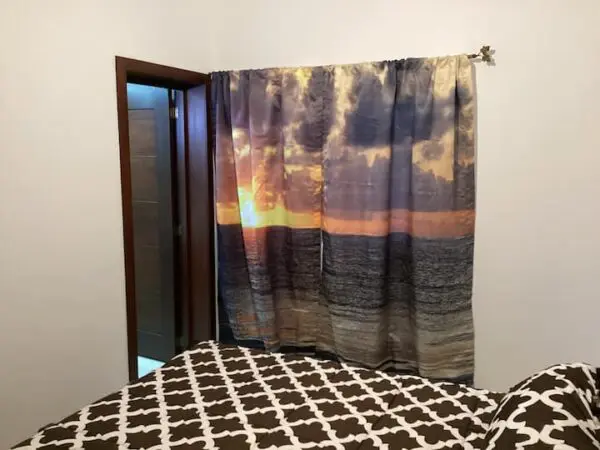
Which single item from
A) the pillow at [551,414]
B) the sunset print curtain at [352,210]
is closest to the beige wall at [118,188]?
the sunset print curtain at [352,210]

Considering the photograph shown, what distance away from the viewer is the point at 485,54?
8.92 ft

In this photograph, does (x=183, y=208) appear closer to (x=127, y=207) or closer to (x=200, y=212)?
(x=200, y=212)

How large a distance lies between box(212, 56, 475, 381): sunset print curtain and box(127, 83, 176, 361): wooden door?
1.52 ft

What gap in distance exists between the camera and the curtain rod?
2.71 m

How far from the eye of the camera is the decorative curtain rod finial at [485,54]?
2.71 m

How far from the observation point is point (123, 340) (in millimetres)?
2906

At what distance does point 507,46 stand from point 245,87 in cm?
157

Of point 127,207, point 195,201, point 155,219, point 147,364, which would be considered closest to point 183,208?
point 195,201

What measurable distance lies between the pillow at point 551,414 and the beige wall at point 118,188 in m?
0.99

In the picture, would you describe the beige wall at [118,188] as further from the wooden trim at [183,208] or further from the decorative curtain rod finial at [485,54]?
the wooden trim at [183,208]

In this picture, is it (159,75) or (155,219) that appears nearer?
(159,75)

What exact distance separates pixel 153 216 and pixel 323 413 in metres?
2.31

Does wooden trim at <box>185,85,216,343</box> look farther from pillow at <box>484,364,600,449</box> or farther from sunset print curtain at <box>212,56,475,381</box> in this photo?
pillow at <box>484,364,600,449</box>

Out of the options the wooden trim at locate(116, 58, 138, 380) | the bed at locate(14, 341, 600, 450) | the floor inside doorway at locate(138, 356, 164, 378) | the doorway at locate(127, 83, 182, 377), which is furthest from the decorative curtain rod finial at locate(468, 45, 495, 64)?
the floor inside doorway at locate(138, 356, 164, 378)
